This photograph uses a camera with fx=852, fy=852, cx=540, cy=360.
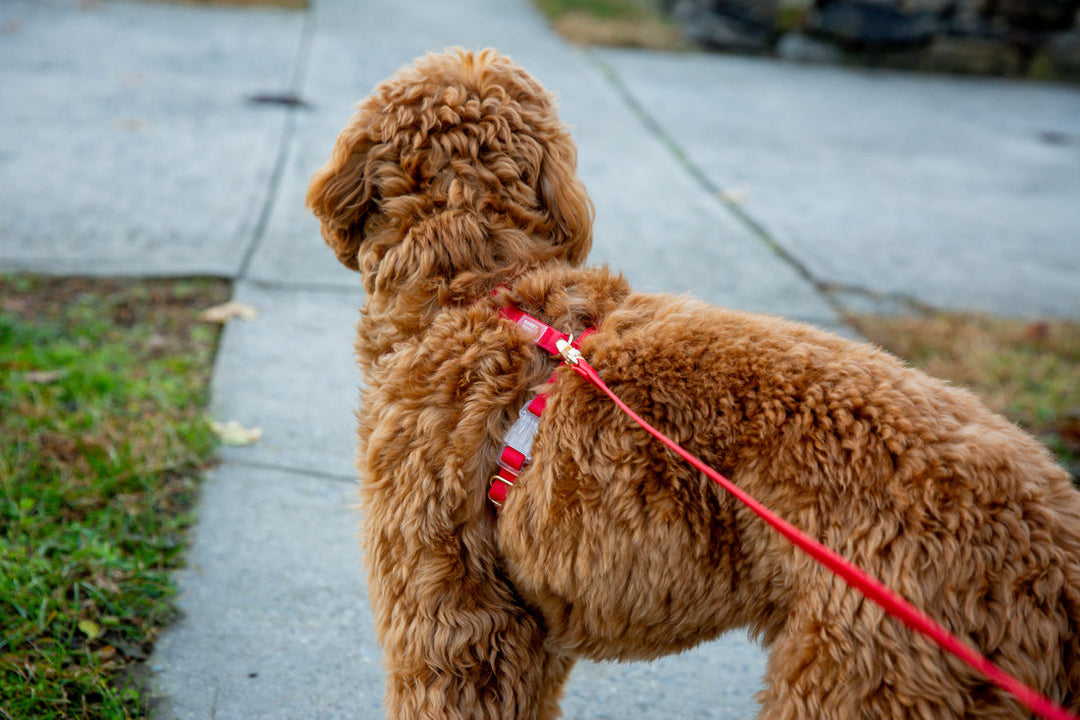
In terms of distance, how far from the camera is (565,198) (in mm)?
2174

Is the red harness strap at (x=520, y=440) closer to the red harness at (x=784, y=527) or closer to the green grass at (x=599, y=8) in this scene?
the red harness at (x=784, y=527)

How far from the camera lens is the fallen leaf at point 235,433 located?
3404 mm

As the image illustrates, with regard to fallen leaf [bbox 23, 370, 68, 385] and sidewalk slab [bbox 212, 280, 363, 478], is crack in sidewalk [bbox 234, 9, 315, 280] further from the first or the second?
fallen leaf [bbox 23, 370, 68, 385]

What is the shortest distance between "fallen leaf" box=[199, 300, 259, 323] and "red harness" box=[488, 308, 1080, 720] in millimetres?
2652

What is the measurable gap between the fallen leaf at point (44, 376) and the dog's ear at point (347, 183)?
78.6 inches

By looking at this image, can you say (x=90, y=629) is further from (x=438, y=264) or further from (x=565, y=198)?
(x=565, y=198)

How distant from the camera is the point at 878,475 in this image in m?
1.56

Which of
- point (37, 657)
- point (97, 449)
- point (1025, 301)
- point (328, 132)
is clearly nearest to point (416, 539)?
point (37, 657)

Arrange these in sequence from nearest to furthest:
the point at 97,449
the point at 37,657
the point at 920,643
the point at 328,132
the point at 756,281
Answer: the point at 920,643 → the point at 37,657 → the point at 97,449 → the point at 756,281 → the point at 328,132

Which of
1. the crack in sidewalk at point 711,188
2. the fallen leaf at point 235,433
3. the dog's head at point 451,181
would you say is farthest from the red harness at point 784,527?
the crack in sidewalk at point 711,188

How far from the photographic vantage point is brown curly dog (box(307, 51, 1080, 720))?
1484 millimetres

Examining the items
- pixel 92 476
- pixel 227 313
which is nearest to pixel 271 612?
pixel 92 476

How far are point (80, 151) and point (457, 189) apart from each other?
15.9 ft

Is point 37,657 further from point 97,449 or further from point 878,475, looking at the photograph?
point 878,475
